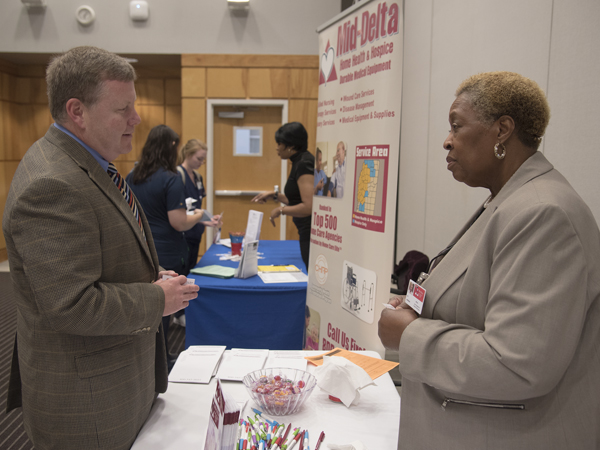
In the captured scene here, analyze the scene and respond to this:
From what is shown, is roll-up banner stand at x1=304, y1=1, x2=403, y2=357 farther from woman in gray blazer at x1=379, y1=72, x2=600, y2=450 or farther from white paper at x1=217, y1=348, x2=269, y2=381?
woman in gray blazer at x1=379, y1=72, x2=600, y2=450

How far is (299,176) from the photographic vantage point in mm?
2986

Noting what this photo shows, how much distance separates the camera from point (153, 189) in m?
2.76

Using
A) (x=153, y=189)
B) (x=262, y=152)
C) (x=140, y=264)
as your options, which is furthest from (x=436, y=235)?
(x=262, y=152)

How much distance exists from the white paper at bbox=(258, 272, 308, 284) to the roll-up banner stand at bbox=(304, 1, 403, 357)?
0.96ft

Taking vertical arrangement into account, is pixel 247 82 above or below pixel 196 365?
above

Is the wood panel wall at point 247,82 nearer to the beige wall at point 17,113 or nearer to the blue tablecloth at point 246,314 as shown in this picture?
the beige wall at point 17,113

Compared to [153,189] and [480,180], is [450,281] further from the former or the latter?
[153,189]

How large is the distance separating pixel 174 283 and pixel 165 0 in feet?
18.9

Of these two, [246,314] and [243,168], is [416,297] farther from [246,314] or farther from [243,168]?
[243,168]

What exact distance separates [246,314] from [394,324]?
5.69ft

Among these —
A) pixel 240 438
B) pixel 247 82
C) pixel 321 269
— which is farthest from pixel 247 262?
pixel 247 82

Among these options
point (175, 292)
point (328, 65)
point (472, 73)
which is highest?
point (472, 73)

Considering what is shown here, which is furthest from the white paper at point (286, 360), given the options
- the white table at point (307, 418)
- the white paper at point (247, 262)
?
the white paper at point (247, 262)

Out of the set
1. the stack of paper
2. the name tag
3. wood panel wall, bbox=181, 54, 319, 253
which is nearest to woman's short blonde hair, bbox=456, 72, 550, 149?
the name tag
